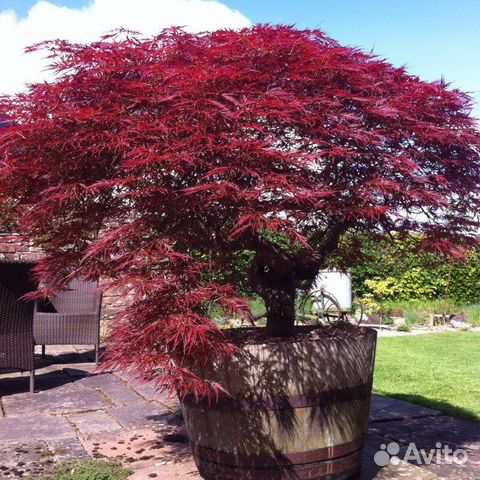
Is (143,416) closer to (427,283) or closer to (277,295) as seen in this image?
(277,295)

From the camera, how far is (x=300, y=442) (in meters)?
2.57

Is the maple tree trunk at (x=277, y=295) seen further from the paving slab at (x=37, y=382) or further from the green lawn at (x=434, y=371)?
the paving slab at (x=37, y=382)

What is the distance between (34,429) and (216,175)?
2.23 meters

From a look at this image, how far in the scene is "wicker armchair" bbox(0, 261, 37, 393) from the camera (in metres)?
4.49

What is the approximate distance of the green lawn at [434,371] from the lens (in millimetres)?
4527

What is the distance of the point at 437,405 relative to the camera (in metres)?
4.35

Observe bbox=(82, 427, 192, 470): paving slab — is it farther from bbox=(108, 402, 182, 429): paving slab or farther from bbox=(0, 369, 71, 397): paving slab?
bbox=(0, 369, 71, 397): paving slab

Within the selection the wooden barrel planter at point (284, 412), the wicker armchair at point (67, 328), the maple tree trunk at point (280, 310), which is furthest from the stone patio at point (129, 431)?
the maple tree trunk at point (280, 310)

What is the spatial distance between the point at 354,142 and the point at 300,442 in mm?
1255

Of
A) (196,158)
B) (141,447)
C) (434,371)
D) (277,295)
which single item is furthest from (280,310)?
(434,371)

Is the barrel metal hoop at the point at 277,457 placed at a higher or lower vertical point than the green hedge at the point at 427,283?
lower

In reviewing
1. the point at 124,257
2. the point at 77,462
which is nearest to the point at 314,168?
the point at 124,257

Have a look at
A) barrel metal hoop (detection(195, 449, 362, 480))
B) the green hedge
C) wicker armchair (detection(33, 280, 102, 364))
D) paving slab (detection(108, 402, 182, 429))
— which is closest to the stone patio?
paving slab (detection(108, 402, 182, 429))

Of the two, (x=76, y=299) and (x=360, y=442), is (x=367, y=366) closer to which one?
(x=360, y=442)
